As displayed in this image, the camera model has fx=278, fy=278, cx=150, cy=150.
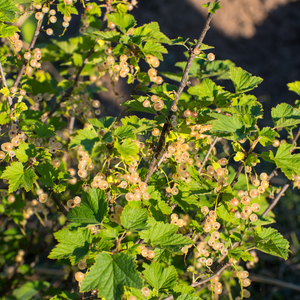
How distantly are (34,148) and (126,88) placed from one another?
11.9 feet

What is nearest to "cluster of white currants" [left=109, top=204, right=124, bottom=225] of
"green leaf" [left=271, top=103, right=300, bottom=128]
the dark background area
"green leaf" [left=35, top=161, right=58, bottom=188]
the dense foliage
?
the dense foliage

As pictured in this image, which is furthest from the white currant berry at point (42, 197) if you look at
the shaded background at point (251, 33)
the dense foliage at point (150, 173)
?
the shaded background at point (251, 33)

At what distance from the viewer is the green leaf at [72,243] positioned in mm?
801

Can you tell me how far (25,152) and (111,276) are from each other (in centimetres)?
49

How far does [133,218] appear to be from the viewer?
2.66 feet

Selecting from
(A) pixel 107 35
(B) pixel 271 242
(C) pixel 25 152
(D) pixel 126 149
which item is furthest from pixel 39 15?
(B) pixel 271 242

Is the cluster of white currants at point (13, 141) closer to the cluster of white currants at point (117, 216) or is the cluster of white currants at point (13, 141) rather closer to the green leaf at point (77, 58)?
the cluster of white currants at point (117, 216)

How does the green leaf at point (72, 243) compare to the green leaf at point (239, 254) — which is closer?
the green leaf at point (72, 243)

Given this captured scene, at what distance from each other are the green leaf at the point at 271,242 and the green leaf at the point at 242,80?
1.59 feet

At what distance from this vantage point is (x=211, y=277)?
0.96 meters

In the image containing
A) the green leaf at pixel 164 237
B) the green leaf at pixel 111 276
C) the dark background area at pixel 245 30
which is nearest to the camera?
the green leaf at pixel 111 276

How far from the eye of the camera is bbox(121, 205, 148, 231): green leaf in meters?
0.79

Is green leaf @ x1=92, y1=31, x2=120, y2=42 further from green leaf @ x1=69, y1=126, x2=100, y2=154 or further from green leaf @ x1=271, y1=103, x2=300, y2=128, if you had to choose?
green leaf @ x1=271, y1=103, x2=300, y2=128

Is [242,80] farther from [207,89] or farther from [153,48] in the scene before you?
[153,48]
